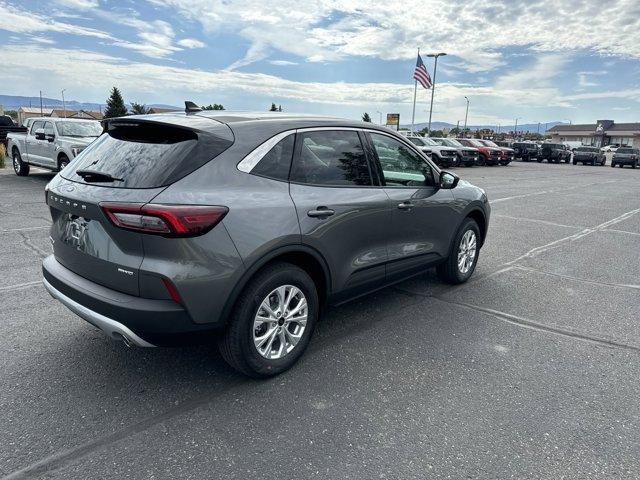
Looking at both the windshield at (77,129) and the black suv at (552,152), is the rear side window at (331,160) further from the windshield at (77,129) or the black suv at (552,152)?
the black suv at (552,152)

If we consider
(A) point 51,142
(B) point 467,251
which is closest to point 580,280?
(B) point 467,251

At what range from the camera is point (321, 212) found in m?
3.28

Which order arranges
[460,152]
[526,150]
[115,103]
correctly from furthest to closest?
[115,103] → [526,150] → [460,152]

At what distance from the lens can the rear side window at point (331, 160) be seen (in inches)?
131

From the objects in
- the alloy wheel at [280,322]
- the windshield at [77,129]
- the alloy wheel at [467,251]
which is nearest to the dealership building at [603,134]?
the windshield at [77,129]

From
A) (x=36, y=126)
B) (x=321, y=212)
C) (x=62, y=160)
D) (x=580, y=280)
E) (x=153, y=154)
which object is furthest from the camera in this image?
(x=36, y=126)

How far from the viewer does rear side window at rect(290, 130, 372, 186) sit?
333cm

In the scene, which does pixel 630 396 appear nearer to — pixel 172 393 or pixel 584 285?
Answer: pixel 584 285

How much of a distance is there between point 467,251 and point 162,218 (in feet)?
12.1

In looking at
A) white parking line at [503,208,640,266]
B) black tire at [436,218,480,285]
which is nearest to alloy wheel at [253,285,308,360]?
black tire at [436,218,480,285]

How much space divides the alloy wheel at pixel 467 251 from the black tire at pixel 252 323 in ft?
8.11

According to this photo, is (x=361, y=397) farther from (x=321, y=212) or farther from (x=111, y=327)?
(x=111, y=327)

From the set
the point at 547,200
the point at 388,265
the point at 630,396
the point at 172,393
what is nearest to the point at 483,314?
the point at 388,265

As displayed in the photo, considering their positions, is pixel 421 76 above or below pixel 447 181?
above
